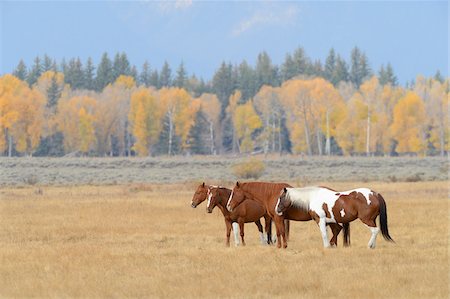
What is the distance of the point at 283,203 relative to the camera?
19.0m

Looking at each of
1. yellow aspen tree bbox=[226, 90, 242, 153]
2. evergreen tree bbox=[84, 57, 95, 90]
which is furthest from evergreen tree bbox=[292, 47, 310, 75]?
evergreen tree bbox=[84, 57, 95, 90]

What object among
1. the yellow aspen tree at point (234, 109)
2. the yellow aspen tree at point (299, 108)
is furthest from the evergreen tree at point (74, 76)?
the yellow aspen tree at point (299, 108)

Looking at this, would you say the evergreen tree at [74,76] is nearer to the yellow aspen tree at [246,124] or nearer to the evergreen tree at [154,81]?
the evergreen tree at [154,81]

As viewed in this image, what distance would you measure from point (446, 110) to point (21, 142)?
50158 mm

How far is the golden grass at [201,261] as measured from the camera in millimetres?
14320

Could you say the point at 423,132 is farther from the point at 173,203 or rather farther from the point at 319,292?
the point at 319,292

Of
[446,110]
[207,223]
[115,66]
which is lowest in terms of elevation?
[207,223]

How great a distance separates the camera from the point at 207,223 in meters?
27.1

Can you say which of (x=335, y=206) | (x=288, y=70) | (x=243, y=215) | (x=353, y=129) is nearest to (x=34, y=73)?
(x=288, y=70)

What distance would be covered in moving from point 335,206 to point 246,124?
290 ft

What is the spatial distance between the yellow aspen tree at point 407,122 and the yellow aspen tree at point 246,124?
1679cm

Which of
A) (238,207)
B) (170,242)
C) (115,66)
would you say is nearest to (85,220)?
(170,242)

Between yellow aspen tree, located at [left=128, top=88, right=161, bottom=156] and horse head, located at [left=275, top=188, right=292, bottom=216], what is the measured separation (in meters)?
80.0

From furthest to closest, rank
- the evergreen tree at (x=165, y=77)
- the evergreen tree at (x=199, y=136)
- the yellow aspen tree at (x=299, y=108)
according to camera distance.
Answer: the evergreen tree at (x=165, y=77)
the evergreen tree at (x=199, y=136)
the yellow aspen tree at (x=299, y=108)
